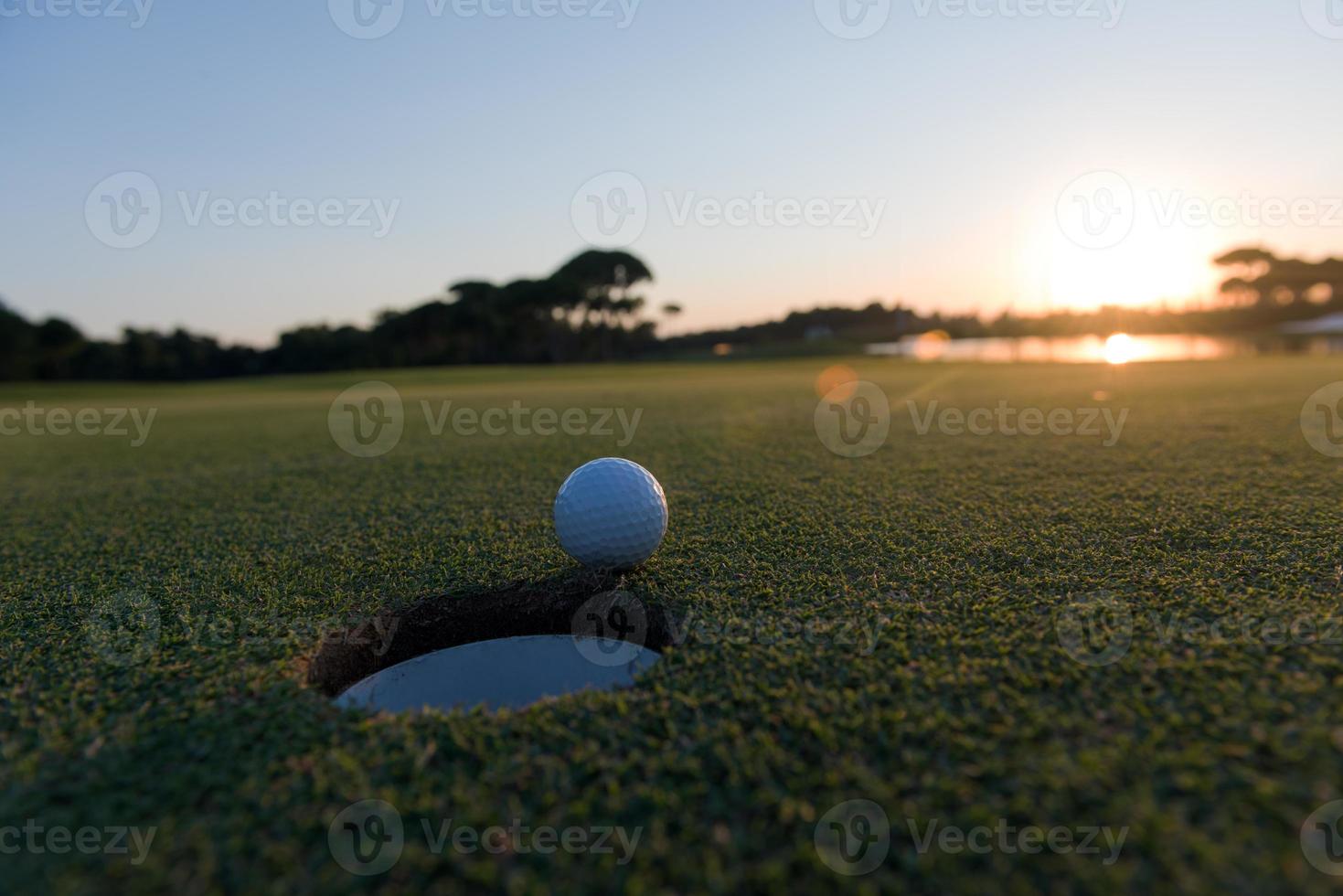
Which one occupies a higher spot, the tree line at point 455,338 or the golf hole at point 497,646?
the tree line at point 455,338

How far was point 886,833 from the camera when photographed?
4.75ft

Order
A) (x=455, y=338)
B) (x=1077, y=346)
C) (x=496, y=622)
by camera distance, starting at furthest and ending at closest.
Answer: (x=455, y=338), (x=1077, y=346), (x=496, y=622)

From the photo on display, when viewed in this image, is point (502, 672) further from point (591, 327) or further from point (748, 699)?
point (591, 327)

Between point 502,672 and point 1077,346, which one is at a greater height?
point 1077,346

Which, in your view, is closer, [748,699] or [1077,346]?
[748,699]

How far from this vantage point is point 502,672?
280 cm

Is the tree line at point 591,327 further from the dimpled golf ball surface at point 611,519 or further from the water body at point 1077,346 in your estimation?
the dimpled golf ball surface at point 611,519

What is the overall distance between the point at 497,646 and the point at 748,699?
1.31 metres

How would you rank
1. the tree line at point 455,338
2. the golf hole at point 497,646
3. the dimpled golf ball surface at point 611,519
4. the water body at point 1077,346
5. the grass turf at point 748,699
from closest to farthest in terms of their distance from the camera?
the grass turf at point 748,699, the golf hole at point 497,646, the dimpled golf ball surface at point 611,519, the water body at point 1077,346, the tree line at point 455,338

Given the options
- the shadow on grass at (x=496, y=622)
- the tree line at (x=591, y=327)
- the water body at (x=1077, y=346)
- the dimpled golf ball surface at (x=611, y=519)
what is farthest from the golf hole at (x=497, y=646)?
the tree line at (x=591, y=327)

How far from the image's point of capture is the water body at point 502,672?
2.54 metres

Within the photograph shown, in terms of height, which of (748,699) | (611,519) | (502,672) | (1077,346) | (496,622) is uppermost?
(1077,346)

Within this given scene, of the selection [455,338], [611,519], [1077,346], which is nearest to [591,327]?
[455,338]

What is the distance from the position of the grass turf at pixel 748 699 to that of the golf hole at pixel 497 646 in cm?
9
